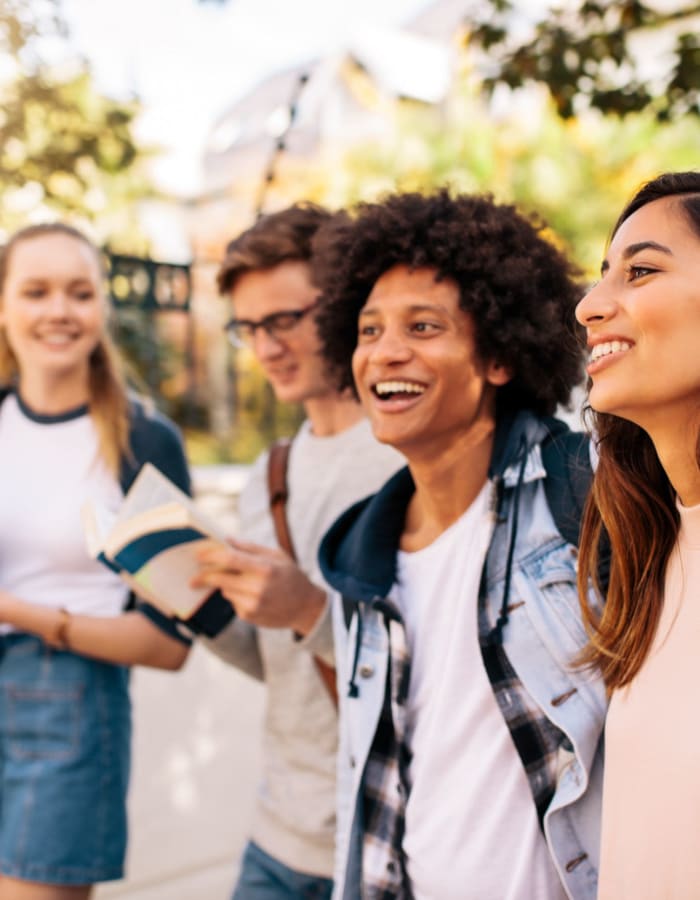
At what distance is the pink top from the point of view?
127cm

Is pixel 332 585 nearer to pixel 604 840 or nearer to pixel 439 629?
pixel 439 629

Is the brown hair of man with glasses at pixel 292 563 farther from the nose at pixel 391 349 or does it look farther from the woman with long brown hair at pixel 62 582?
the nose at pixel 391 349

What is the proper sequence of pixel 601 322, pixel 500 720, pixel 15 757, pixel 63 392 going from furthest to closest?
pixel 63 392 → pixel 15 757 → pixel 500 720 → pixel 601 322

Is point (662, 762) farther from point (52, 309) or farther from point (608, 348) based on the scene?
point (52, 309)

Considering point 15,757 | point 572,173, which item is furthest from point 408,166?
point 15,757

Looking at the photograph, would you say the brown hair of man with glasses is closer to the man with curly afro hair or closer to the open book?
the open book

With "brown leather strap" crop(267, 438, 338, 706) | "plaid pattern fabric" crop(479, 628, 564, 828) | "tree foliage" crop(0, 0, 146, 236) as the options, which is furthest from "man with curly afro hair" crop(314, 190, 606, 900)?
"tree foliage" crop(0, 0, 146, 236)

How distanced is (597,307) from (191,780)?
12.5 ft

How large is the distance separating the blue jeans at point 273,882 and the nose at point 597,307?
1.60m

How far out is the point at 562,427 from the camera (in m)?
1.93

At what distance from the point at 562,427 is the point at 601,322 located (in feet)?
1.85

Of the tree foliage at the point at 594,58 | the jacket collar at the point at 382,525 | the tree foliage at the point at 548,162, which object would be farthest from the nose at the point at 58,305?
the tree foliage at the point at 548,162

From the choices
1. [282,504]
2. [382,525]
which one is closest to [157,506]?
[282,504]

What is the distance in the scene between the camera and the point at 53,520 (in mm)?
2639
